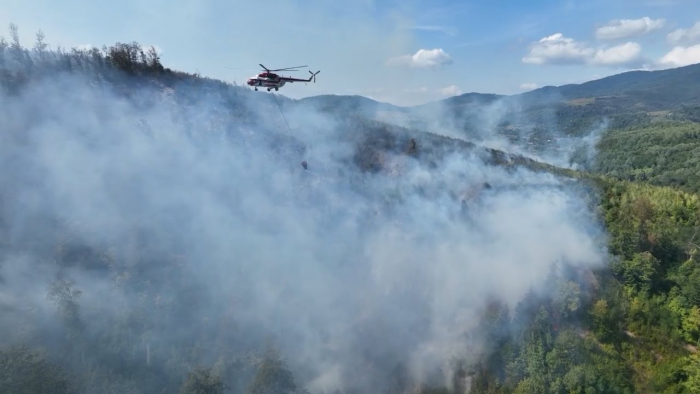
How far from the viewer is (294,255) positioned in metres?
46.3

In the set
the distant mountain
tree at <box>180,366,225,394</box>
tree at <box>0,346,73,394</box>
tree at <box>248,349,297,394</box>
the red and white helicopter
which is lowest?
tree at <box>248,349,297,394</box>

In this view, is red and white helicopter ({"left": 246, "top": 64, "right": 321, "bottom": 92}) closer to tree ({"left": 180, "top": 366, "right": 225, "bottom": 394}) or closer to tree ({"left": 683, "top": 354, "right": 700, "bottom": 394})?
tree ({"left": 180, "top": 366, "right": 225, "bottom": 394})

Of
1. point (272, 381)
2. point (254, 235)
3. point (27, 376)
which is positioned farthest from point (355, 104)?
Answer: point (27, 376)

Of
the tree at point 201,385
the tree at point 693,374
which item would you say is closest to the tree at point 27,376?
the tree at point 201,385

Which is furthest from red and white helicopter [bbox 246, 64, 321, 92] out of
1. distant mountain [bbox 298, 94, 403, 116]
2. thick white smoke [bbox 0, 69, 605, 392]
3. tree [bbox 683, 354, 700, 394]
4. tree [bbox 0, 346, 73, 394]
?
distant mountain [bbox 298, 94, 403, 116]

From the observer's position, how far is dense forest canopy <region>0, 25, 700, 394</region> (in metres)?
33.3

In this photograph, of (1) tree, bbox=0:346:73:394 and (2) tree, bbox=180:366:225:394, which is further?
(2) tree, bbox=180:366:225:394

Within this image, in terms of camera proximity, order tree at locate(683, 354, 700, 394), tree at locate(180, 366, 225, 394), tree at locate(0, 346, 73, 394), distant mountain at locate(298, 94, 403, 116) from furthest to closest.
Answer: distant mountain at locate(298, 94, 403, 116) < tree at locate(683, 354, 700, 394) < tree at locate(180, 366, 225, 394) < tree at locate(0, 346, 73, 394)

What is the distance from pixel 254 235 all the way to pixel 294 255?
559 cm

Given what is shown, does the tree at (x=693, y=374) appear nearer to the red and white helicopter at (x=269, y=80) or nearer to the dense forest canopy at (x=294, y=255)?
the dense forest canopy at (x=294, y=255)

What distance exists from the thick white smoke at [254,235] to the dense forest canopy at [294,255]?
214mm

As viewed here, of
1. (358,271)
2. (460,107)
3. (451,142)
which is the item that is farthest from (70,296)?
(460,107)

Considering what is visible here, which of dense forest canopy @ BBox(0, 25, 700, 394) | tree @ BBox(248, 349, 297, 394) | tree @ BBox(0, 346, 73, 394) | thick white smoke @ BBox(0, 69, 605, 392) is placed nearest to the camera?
tree @ BBox(0, 346, 73, 394)

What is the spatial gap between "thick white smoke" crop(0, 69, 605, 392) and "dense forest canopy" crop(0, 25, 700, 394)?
0.70 ft
